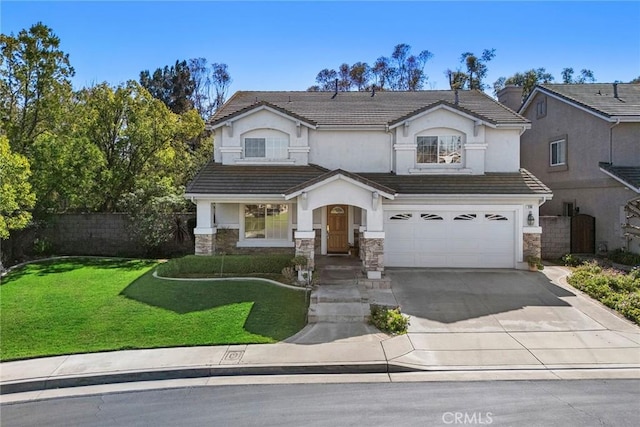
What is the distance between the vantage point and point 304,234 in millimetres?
13281

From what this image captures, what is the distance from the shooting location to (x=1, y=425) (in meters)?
6.02

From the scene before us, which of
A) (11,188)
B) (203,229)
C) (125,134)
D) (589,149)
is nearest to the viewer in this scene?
(11,188)

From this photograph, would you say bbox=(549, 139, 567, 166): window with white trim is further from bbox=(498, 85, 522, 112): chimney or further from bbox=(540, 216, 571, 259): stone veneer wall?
bbox=(540, 216, 571, 259): stone veneer wall

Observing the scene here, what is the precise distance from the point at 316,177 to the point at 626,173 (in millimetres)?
12637

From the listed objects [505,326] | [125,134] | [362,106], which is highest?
[362,106]

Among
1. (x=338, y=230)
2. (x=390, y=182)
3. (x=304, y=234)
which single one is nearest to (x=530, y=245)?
(x=390, y=182)

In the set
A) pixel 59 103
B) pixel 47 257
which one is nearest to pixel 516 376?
pixel 47 257

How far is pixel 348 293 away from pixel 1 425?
26.2 feet

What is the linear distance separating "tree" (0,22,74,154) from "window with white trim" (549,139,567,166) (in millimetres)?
23242

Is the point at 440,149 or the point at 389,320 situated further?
the point at 440,149


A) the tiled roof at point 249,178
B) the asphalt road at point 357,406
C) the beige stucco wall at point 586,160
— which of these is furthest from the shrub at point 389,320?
the beige stucco wall at point 586,160

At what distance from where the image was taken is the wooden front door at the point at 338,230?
1658cm

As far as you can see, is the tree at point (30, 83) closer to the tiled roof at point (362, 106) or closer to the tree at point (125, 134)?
the tree at point (125, 134)

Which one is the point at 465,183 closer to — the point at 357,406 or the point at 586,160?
the point at 586,160
